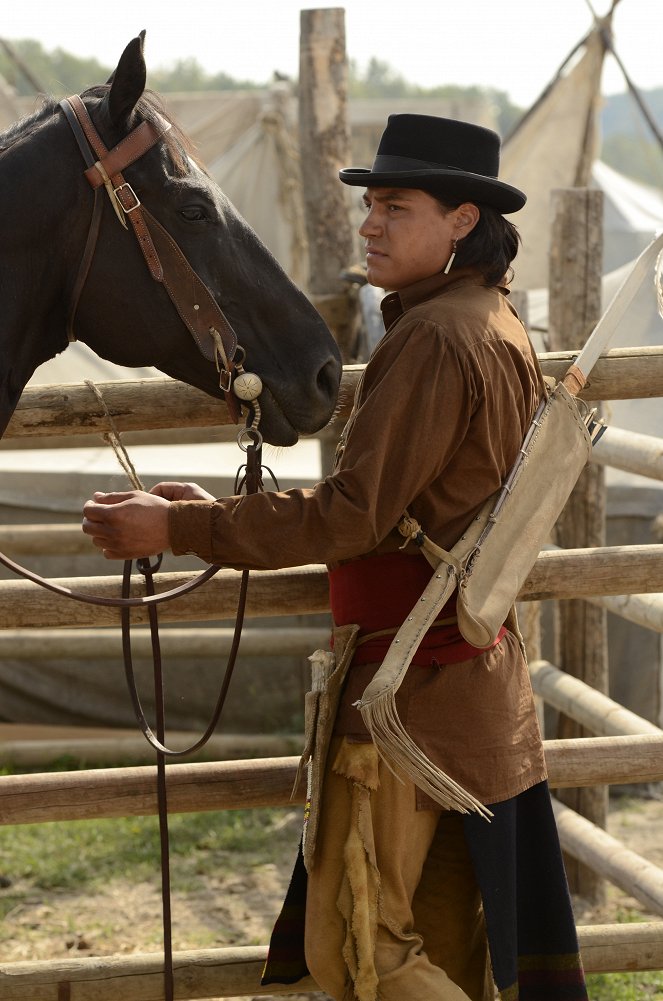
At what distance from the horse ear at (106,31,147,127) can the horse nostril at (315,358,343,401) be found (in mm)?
566

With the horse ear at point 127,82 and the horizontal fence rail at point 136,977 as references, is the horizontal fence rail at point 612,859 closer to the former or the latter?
the horizontal fence rail at point 136,977

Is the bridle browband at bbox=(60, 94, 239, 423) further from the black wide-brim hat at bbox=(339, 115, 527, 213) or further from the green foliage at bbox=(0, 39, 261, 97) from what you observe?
the green foliage at bbox=(0, 39, 261, 97)

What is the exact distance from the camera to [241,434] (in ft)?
6.61

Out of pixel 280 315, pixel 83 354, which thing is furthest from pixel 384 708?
pixel 83 354

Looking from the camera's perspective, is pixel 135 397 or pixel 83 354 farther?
pixel 83 354

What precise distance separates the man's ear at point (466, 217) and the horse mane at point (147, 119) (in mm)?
502

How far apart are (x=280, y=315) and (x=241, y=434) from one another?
0.24 metres

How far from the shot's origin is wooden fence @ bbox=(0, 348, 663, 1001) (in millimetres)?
2477

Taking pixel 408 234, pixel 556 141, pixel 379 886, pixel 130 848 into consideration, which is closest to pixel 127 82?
pixel 408 234

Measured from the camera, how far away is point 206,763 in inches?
102

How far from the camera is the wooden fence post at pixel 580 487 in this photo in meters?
3.96

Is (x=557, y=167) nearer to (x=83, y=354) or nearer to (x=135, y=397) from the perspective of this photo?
(x=83, y=354)

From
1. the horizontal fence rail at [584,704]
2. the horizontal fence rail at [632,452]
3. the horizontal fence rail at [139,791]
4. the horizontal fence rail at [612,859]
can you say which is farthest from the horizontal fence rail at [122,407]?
the horizontal fence rail at [612,859]

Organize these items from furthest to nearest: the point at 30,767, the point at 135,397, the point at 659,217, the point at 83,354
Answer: the point at 659,217 < the point at 83,354 < the point at 30,767 < the point at 135,397
